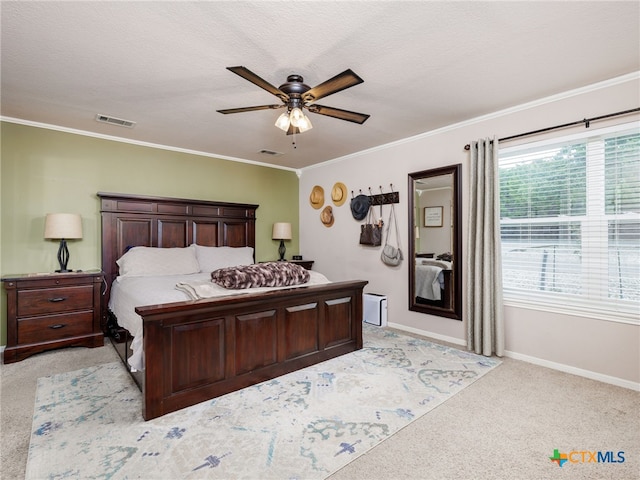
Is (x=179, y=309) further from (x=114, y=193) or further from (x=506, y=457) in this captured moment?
(x=114, y=193)

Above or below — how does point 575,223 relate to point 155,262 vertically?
above

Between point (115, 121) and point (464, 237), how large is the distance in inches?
160

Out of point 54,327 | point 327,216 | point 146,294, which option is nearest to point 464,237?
point 327,216

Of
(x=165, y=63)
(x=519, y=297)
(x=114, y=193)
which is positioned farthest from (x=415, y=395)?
(x=114, y=193)

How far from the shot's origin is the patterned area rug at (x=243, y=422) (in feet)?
5.69

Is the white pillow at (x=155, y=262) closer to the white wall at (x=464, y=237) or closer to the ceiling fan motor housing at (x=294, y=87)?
the white wall at (x=464, y=237)

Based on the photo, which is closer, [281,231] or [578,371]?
[578,371]

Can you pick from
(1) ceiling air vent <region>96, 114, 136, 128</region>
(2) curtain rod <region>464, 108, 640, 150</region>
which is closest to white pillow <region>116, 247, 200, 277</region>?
(1) ceiling air vent <region>96, 114, 136, 128</region>

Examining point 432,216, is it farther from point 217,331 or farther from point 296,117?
point 217,331

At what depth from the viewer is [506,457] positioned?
1.82 m

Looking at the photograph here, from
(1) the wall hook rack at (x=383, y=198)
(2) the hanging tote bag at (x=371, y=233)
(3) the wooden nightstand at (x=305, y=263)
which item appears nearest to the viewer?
(1) the wall hook rack at (x=383, y=198)

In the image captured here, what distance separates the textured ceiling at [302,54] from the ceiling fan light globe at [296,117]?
330 mm

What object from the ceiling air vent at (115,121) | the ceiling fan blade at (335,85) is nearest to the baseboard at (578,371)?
the ceiling fan blade at (335,85)

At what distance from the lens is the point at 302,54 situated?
233 centimetres
